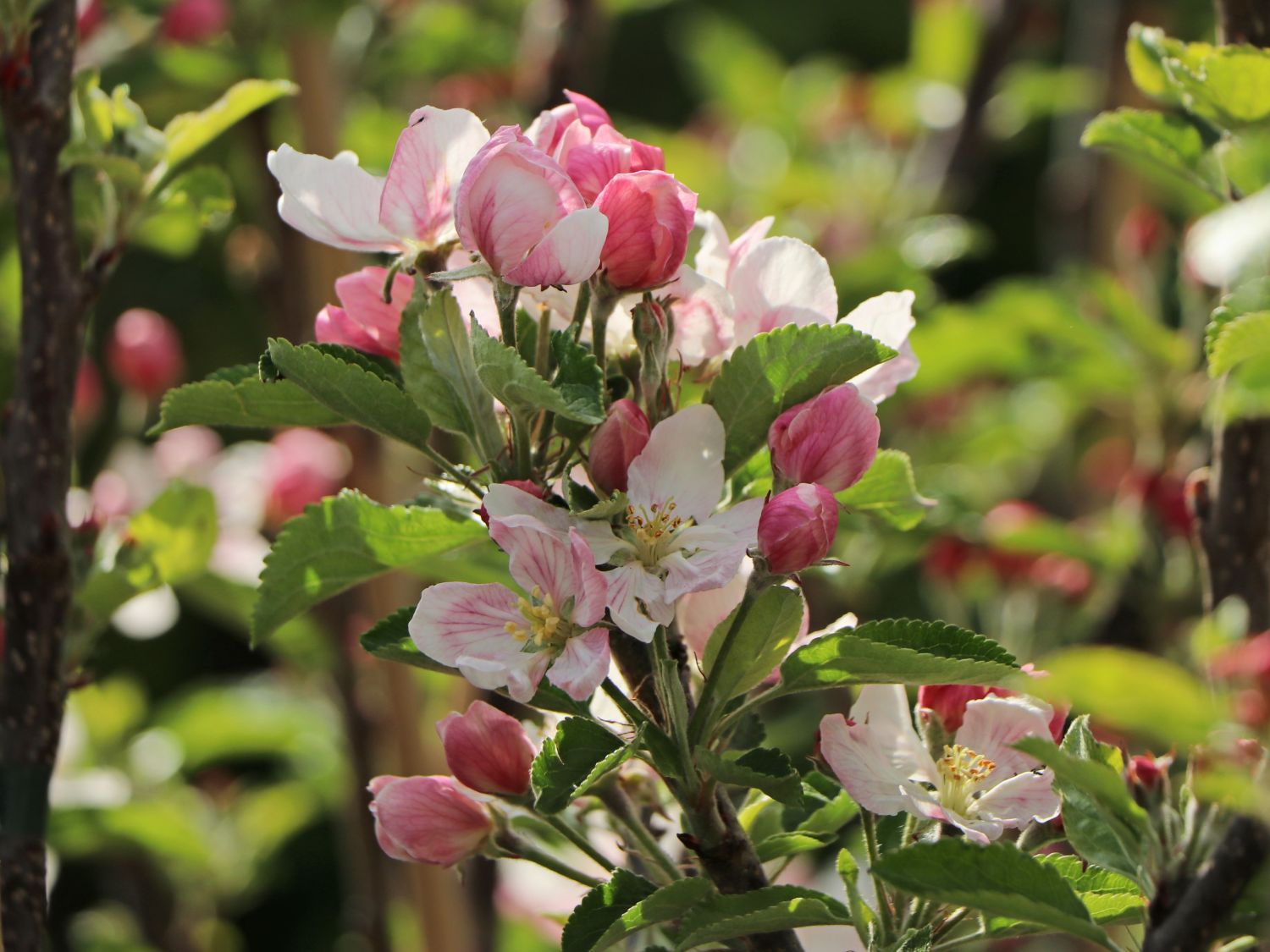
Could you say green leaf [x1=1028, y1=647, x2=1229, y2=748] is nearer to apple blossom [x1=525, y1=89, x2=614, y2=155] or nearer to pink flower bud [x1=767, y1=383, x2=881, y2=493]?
pink flower bud [x1=767, y1=383, x2=881, y2=493]

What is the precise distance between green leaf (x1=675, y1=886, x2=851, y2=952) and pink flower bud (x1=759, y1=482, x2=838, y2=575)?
151 mm

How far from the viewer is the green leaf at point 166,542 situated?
3.45ft

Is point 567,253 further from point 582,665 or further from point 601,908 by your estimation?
point 601,908

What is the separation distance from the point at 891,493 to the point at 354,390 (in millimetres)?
322

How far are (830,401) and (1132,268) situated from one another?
1.42 meters

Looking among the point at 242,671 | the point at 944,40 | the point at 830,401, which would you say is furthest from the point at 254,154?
the point at 242,671

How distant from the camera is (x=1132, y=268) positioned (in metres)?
1.99

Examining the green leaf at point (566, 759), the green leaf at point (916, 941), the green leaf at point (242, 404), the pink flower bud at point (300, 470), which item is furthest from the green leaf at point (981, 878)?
the pink flower bud at point (300, 470)

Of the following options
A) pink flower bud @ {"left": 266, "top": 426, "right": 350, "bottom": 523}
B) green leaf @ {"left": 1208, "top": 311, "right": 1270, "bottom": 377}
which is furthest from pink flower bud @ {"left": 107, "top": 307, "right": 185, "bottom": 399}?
green leaf @ {"left": 1208, "top": 311, "right": 1270, "bottom": 377}

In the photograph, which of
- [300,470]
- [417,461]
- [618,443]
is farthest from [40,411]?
[417,461]

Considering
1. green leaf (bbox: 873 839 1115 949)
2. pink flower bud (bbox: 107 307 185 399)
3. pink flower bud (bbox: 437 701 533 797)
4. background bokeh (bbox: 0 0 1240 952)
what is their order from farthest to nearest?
pink flower bud (bbox: 107 307 185 399) < background bokeh (bbox: 0 0 1240 952) < pink flower bud (bbox: 437 701 533 797) < green leaf (bbox: 873 839 1115 949)

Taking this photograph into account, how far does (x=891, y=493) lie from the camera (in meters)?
0.85

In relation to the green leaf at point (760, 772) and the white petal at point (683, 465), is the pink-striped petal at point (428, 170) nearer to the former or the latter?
the white petal at point (683, 465)

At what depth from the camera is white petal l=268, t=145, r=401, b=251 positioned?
76 cm
